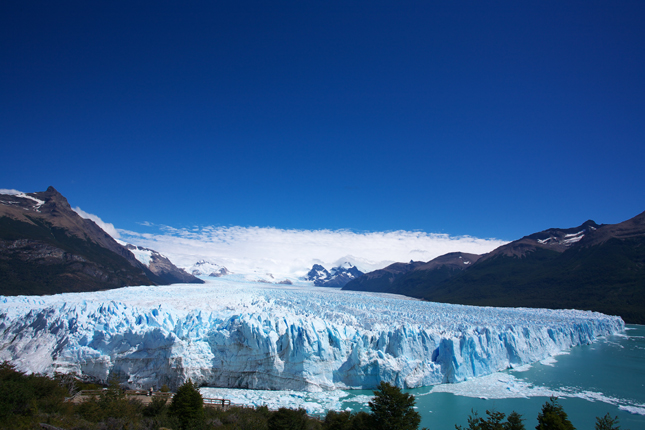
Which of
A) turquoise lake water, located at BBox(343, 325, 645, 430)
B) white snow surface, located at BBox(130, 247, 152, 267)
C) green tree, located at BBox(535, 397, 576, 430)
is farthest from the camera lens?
white snow surface, located at BBox(130, 247, 152, 267)

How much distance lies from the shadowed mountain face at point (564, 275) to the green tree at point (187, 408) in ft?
228

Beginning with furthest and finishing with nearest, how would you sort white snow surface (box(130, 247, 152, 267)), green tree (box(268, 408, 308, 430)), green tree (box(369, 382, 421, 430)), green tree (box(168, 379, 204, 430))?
white snow surface (box(130, 247, 152, 267)) < green tree (box(168, 379, 204, 430)) < green tree (box(268, 408, 308, 430)) < green tree (box(369, 382, 421, 430))

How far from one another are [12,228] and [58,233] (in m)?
14.8

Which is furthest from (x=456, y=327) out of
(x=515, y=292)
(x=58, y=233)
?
(x=58, y=233)

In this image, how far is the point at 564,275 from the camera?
262ft

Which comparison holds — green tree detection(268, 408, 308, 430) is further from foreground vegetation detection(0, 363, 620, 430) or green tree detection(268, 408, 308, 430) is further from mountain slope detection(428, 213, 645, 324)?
mountain slope detection(428, 213, 645, 324)

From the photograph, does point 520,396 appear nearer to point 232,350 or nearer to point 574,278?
point 232,350

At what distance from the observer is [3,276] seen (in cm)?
5969

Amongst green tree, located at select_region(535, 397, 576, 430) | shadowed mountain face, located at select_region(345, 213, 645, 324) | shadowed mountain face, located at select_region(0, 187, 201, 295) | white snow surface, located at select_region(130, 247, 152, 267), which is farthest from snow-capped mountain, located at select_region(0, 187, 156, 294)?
shadowed mountain face, located at select_region(345, 213, 645, 324)

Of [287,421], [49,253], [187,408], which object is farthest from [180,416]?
[49,253]

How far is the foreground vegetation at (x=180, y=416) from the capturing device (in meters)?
10.9

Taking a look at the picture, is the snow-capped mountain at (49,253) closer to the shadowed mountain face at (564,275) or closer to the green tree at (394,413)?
the green tree at (394,413)

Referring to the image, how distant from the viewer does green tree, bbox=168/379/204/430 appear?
40.6 ft

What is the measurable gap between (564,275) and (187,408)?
94688 millimetres
